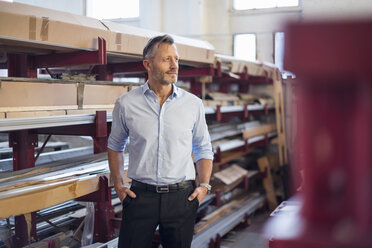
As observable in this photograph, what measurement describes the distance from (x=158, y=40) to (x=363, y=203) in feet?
6.29

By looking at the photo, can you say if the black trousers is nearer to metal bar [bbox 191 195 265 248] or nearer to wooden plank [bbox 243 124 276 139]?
metal bar [bbox 191 195 265 248]

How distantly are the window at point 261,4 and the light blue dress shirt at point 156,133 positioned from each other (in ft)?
19.0

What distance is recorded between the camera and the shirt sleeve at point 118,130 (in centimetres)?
239

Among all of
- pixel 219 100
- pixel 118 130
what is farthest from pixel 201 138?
pixel 219 100

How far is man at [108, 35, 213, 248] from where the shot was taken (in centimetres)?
227

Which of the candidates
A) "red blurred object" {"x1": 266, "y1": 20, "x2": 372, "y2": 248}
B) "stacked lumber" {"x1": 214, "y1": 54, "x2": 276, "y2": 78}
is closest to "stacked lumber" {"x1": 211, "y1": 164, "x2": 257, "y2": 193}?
"stacked lumber" {"x1": 214, "y1": 54, "x2": 276, "y2": 78}

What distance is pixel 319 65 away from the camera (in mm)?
486

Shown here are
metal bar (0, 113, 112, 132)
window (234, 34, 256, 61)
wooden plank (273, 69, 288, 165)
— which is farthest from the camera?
window (234, 34, 256, 61)

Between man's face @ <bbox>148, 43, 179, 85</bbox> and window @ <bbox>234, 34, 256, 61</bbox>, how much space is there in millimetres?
5775

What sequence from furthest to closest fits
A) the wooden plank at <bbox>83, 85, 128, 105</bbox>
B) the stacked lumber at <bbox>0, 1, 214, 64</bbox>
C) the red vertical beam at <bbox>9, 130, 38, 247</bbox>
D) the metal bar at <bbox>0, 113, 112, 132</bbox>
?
1. the red vertical beam at <bbox>9, 130, 38, 247</bbox>
2. the wooden plank at <bbox>83, 85, 128, 105</bbox>
3. the stacked lumber at <bbox>0, 1, 214, 64</bbox>
4. the metal bar at <bbox>0, 113, 112, 132</bbox>

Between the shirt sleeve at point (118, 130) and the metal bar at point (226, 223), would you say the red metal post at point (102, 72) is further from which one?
the metal bar at point (226, 223)

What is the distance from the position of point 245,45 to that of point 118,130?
19.6ft

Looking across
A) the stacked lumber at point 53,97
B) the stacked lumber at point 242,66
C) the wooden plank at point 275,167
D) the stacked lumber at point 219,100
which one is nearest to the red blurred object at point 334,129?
the stacked lumber at point 53,97

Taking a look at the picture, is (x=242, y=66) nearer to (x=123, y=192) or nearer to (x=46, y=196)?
(x=123, y=192)
